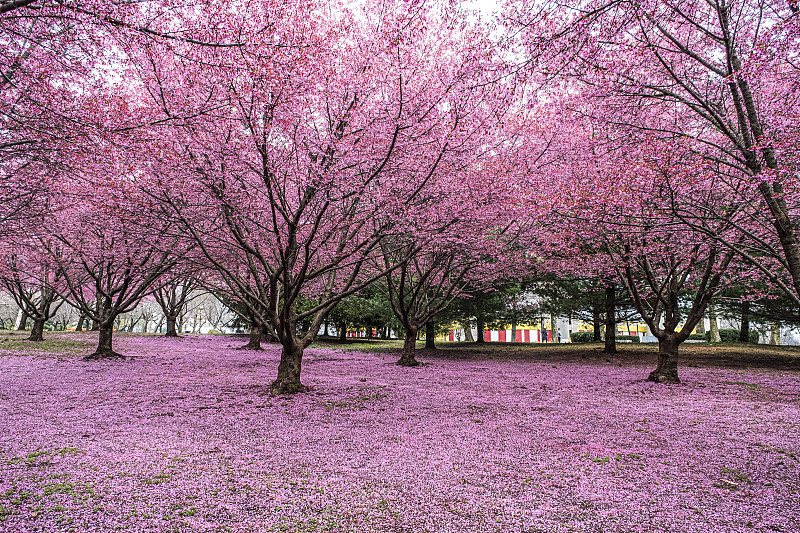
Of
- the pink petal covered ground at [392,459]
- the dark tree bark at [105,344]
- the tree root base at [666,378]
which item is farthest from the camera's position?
the dark tree bark at [105,344]

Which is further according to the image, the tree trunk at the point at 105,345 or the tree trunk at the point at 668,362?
the tree trunk at the point at 105,345

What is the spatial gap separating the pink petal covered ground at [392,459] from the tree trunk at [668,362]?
1.71 metres

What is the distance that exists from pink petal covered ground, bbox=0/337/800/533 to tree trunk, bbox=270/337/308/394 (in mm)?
364

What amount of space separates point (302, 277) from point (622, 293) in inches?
698

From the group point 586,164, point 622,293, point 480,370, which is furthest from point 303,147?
point 622,293

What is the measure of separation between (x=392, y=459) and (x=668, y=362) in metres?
10.2

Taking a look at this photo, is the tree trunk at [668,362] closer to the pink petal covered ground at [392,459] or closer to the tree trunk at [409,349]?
the pink petal covered ground at [392,459]

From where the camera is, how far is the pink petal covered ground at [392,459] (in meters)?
3.42

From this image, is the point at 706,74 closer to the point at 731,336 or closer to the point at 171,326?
the point at 171,326

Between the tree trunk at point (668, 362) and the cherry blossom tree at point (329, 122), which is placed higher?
the cherry blossom tree at point (329, 122)

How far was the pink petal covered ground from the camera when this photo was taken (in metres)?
3.42

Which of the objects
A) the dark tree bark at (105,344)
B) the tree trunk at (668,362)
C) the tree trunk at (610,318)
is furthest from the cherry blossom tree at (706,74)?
the dark tree bark at (105,344)

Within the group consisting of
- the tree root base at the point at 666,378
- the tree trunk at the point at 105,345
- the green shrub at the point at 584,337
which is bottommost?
the green shrub at the point at 584,337

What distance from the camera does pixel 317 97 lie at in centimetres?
800
